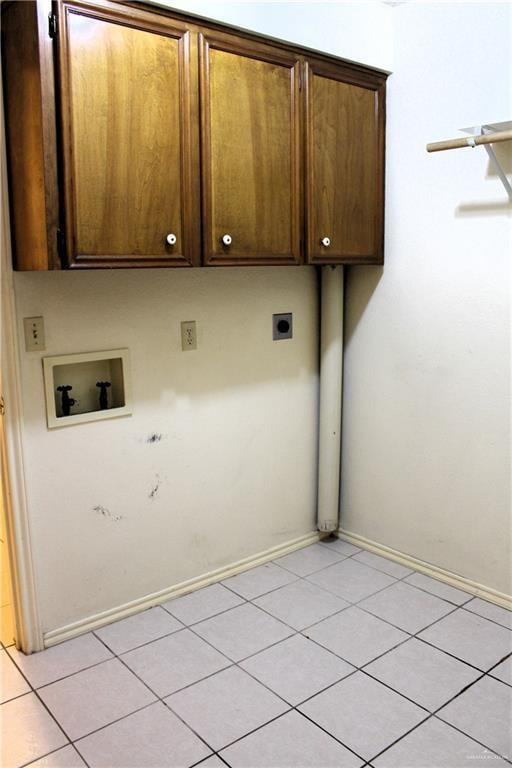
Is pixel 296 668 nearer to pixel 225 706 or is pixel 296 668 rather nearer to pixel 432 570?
pixel 225 706

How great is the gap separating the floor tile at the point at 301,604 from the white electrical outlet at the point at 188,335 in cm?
100

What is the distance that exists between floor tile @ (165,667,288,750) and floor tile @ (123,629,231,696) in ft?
0.14

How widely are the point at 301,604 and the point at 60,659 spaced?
0.88 metres

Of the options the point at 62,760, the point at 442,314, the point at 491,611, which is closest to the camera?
the point at 62,760

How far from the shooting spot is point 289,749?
70.4 inches

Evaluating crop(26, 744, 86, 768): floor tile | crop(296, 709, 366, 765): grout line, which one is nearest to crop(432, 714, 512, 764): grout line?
crop(296, 709, 366, 765): grout line

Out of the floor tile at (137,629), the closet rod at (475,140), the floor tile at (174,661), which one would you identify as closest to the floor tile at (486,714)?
the floor tile at (174,661)

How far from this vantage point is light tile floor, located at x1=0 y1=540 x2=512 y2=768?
5.87ft

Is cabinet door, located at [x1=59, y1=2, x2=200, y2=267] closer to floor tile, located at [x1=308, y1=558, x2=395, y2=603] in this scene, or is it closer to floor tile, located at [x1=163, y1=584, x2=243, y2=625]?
floor tile, located at [x1=163, y1=584, x2=243, y2=625]

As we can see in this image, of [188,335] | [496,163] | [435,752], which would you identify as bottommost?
[435,752]

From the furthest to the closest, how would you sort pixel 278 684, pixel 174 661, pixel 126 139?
1. pixel 174 661
2. pixel 278 684
3. pixel 126 139

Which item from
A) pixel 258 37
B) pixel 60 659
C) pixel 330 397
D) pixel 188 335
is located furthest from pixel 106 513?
pixel 258 37

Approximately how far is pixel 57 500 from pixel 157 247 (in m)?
0.91

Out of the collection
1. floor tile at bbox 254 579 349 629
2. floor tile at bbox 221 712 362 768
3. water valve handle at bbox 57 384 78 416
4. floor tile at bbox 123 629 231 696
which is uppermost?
water valve handle at bbox 57 384 78 416
